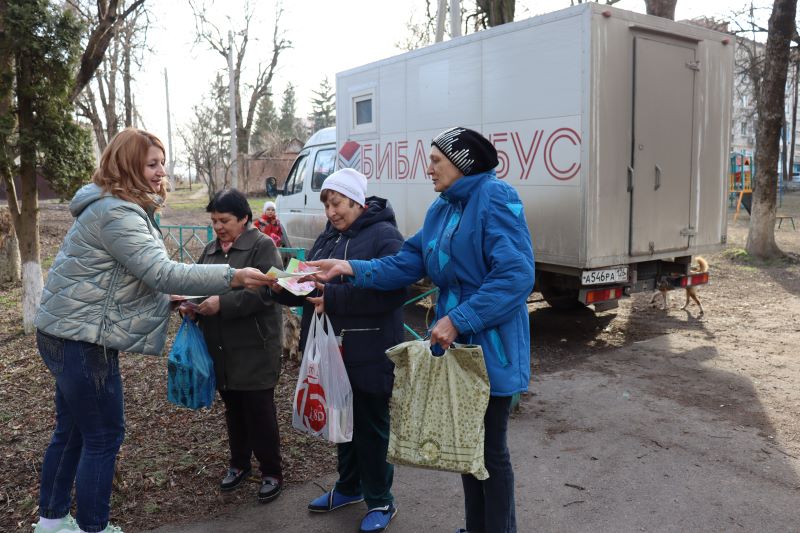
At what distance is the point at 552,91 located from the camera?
6.27 meters

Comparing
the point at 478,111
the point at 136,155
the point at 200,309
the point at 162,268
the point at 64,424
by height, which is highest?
the point at 478,111

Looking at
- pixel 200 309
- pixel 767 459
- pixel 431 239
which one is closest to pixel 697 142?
pixel 767 459

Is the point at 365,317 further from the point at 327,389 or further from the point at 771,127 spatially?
the point at 771,127

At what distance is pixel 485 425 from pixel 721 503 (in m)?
1.71

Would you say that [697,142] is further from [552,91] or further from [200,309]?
[200,309]

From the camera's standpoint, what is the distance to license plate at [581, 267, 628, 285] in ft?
21.0

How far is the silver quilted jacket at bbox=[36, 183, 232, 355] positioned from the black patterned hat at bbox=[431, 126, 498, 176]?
1202 mm

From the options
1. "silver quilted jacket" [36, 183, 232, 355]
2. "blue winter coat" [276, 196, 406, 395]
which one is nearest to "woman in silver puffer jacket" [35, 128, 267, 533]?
"silver quilted jacket" [36, 183, 232, 355]

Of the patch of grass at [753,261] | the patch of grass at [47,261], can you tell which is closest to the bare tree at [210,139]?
the patch of grass at [47,261]

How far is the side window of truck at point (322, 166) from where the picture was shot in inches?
384

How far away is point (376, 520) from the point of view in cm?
329

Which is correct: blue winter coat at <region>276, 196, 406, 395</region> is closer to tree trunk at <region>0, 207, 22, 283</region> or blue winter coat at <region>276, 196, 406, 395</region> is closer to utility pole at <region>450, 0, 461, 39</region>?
tree trunk at <region>0, 207, 22, 283</region>

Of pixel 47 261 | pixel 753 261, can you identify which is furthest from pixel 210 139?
pixel 753 261

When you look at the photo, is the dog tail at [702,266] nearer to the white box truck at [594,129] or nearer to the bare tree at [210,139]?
the white box truck at [594,129]
